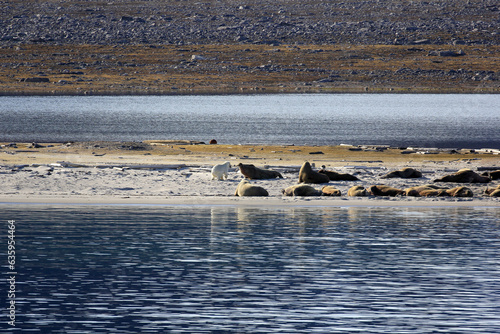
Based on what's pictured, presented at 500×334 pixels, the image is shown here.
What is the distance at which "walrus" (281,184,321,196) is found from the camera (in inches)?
1037

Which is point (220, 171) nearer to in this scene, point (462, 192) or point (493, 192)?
point (462, 192)

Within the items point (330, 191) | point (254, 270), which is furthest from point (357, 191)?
point (254, 270)

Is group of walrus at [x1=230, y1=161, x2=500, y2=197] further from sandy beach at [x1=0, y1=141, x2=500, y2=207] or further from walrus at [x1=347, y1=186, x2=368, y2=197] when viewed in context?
sandy beach at [x1=0, y1=141, x2=500, y2=207]

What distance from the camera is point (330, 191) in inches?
1043

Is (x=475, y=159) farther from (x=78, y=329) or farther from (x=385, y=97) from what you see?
(x=385, y=97)

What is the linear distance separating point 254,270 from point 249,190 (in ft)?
33.1

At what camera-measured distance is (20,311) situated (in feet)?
42.2

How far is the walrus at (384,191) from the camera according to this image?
87.1 feet

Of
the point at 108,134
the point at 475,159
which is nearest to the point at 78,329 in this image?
the point at 475,159

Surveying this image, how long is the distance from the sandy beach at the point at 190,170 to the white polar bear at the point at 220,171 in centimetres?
24

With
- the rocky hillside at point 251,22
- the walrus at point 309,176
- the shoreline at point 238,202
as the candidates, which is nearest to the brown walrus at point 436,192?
the shoreline at point 238,202

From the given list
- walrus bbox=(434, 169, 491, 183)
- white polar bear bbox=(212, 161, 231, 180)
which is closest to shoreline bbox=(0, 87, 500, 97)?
white polar bear bbox=(212, 161, 231, 180)

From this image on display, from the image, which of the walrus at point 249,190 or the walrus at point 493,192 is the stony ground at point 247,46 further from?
the walrus at point 493,192

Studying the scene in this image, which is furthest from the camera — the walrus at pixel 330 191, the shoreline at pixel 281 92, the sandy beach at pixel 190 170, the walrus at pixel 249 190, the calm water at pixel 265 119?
the shoreline at pixel 281 92
